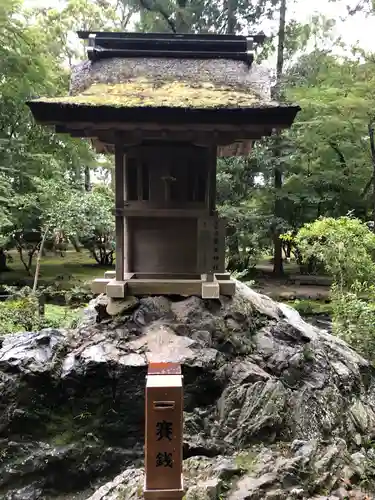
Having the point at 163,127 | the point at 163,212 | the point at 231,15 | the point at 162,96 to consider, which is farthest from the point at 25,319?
the point at 231,15

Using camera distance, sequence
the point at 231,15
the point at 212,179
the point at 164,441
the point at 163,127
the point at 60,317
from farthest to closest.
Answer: the point at 231,15
the point at 60,317
the point at 212,179
the point at 163,127
the point at 164,441

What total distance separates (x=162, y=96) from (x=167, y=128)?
0.58m

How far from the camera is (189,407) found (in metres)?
6.15

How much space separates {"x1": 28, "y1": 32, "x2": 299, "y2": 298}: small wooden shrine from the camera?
5.93 meters

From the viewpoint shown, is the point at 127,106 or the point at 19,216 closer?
the point at 127,106

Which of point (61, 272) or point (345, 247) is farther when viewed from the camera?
point (61, 272)

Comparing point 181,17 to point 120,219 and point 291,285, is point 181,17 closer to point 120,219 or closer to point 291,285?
point 291,285

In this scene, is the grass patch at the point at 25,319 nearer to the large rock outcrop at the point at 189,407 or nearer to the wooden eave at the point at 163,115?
the large rock outcrop at the point at 189,407

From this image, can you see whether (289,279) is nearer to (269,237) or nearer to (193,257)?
(269,237)

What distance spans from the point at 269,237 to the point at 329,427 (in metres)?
13.0

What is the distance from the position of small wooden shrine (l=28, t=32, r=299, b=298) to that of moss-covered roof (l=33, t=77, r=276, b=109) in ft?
0.05

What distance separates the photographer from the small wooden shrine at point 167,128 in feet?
19.5

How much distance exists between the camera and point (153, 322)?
685cm

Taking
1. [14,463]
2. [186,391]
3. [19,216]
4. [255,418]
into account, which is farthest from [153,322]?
[19,216]
